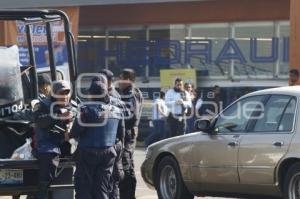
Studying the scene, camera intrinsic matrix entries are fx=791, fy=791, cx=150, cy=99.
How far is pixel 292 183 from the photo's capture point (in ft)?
31.2

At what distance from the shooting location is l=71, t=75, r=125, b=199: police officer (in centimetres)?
922

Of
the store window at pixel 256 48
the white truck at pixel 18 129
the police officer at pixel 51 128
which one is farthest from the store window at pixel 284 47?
the police officer at pixel 51 128

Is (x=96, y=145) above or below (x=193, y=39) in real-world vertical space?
below

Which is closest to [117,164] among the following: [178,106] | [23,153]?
[23,153]

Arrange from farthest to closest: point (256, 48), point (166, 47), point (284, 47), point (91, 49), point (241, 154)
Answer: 1. point (91, 49)
2. point (166, 47)
3. point (256, 48)
4. point (284, 47)
5. point (241, 154)

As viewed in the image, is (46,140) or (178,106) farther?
(178,106)

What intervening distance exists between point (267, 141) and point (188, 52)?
16.0m

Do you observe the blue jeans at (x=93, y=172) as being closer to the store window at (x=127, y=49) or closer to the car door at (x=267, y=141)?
the car door at (x=267, y=141)

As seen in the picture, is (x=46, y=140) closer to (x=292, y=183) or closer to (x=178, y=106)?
(x=292, y=183)

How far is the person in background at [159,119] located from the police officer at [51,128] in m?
11.9

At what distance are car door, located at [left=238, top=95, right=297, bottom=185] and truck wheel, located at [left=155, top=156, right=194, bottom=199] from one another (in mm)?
1349

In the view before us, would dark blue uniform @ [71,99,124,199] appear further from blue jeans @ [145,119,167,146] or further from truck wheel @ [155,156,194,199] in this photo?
blue jeans @ [145,119,167,146]

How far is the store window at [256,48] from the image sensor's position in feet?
80.2

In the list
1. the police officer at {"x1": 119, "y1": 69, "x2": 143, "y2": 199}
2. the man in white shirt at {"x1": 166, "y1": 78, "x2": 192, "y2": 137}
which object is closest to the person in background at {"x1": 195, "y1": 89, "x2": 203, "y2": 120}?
the man in white shirt at {"x1": 166, "y1": 78, "x2": 192, "y2": 137}
